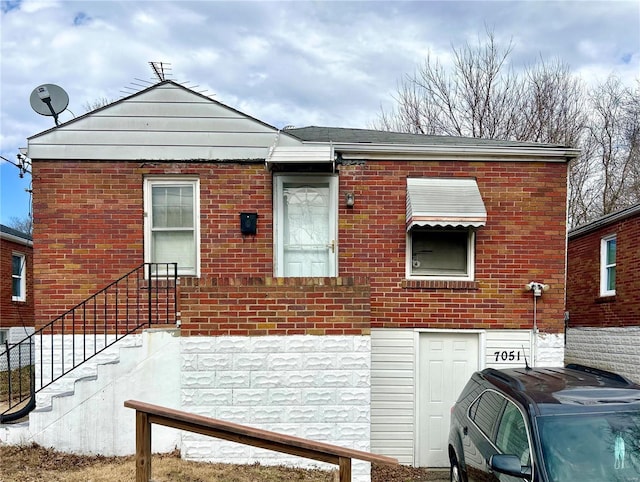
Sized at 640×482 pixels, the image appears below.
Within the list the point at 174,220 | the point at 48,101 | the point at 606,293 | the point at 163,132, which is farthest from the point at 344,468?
the point at 606,293

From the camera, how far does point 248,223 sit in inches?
254

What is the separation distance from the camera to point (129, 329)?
6.36 m

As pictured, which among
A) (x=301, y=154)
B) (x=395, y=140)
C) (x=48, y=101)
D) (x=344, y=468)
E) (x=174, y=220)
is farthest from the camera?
(x=395, y=140)

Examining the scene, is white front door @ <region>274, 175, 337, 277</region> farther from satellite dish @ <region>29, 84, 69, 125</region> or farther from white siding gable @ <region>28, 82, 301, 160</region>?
satellite dish @ <region>29, 84, 69, 125</region>

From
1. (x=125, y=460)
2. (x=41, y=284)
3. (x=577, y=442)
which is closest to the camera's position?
(x=577, y=442)

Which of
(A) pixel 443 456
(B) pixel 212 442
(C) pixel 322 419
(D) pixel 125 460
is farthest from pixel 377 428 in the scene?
(D) pixel 125 460

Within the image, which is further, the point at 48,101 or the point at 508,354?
the point at 48,101

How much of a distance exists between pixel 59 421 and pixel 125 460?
906mm

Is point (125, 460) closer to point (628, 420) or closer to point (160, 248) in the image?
point (160, 248)

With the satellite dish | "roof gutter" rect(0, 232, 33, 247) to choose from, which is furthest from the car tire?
"roof gutter" rect(0, 232, 33, 247)

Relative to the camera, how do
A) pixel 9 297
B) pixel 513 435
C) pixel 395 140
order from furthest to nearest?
pixel 9 297, pixel 395 140, pixel 513 435

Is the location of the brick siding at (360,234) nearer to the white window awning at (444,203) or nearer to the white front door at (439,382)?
the white window awning at (444,203)

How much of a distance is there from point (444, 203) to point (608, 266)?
6339 millimetres

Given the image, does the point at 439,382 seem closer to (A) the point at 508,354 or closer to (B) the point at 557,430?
(A) the point at 508,354
